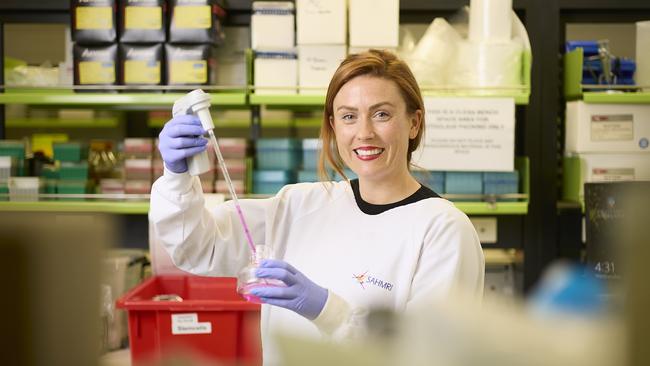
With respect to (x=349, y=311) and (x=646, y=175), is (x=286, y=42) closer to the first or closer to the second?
(x=349, y=311)

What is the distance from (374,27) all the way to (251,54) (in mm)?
495

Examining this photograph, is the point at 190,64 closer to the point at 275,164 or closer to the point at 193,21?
the point at 193,21

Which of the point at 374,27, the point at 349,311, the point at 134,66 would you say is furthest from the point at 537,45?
the point at 349,311

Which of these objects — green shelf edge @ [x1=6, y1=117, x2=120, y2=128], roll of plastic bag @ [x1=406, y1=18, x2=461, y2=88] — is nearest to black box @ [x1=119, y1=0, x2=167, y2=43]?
roll of plastic bag @ [x1=406, y1=18, x2=461, y2=88]

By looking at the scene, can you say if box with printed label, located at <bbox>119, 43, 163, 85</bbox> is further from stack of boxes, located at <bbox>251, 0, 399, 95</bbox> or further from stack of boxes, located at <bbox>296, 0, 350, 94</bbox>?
stack of boxes, located at <bbox>296, 0, 350, 94</bbox>

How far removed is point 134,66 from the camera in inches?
114

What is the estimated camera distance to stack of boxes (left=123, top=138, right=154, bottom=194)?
290 cm

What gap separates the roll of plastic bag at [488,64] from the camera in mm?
2721

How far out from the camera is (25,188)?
9.49 ft

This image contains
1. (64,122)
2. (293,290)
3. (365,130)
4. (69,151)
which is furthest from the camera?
(64,122)

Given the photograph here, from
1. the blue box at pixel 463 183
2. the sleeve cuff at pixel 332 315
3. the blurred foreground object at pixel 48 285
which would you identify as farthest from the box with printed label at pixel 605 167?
the blurred foreground object at pixel 48 285

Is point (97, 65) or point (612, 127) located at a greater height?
point (97, 65)

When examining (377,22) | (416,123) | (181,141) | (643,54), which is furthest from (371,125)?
(643,54)

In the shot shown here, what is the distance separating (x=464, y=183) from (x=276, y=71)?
0.85 m
